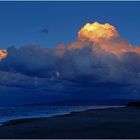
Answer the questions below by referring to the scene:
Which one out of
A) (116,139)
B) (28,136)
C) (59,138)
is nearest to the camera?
(116,139)

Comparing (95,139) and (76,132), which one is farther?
(76,132)

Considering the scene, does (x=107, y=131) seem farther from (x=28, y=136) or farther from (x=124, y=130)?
(x=28, y=136)

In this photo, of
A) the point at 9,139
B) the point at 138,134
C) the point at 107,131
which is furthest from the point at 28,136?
the point at 138,134

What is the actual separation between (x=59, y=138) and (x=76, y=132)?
2728mm

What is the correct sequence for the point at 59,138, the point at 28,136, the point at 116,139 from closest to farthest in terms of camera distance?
the point at 116,139 → the point at 59,138 → the point at 28,136

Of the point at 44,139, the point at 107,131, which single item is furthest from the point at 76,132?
the point at 44,139

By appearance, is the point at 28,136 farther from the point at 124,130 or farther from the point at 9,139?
the point at 124,130

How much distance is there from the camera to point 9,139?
22.7 m

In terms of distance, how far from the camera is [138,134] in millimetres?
22703

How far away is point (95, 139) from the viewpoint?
821 inches

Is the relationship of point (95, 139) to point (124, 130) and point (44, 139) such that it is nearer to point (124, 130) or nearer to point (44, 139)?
point (44, 139)

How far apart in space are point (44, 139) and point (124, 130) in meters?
5.62

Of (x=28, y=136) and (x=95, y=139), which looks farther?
(x=28, y=136)

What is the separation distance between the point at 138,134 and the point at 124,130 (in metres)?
2.08
